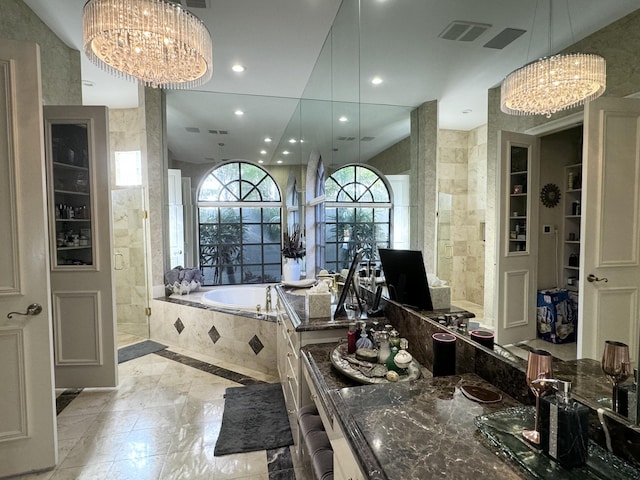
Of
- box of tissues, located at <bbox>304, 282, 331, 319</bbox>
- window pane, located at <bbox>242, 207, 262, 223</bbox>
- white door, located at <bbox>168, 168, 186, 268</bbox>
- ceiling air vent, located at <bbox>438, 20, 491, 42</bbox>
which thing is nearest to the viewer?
ceiling air vent, located at <bbox>438, 20, 491, 42</bbox>

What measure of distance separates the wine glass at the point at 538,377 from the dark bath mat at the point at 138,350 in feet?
13.3

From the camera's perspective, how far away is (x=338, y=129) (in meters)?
3.20

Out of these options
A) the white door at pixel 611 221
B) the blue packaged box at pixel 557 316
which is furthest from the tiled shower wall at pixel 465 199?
the white door at pixel 611 221

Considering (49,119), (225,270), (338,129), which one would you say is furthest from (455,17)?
(225,270)

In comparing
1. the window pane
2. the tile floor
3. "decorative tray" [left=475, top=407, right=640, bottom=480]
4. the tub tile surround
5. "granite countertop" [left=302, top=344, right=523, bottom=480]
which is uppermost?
the window pane

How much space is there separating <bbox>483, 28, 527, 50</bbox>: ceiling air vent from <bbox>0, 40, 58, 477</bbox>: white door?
2.30 metres

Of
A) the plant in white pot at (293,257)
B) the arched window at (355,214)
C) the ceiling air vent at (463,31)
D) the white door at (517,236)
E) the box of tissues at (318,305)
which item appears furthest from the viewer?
the plant in white pot at (293,257)

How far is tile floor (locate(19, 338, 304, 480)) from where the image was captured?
2.01 metres

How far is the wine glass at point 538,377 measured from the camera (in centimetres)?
86

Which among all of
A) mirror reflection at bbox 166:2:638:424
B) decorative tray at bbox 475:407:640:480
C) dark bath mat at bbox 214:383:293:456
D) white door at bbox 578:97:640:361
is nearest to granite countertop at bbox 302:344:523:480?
decorative tray at bbox 475:407:640:480

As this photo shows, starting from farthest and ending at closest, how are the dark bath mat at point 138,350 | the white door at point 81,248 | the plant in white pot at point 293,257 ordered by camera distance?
the plant in white pot at point 293,257, the dark bath mat at point 138,350, the white door at point 81,248

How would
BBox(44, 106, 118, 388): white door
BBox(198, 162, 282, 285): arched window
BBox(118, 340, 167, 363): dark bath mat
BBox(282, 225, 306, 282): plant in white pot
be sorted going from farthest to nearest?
1. BBox(198, 162, 282, 285): arched window
2. BBox(282, 225, 306, 282): plant in white pot
3. BBox(118, 340, 167, 363): dark bath mat
4. BBox(44, 106, 118, 388): white door

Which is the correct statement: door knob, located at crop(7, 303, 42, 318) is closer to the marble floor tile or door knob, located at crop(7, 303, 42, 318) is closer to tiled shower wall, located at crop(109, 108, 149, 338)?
the marble floor tile

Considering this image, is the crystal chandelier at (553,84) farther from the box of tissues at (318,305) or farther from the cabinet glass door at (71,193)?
the cabinet glass door at (71,193)
